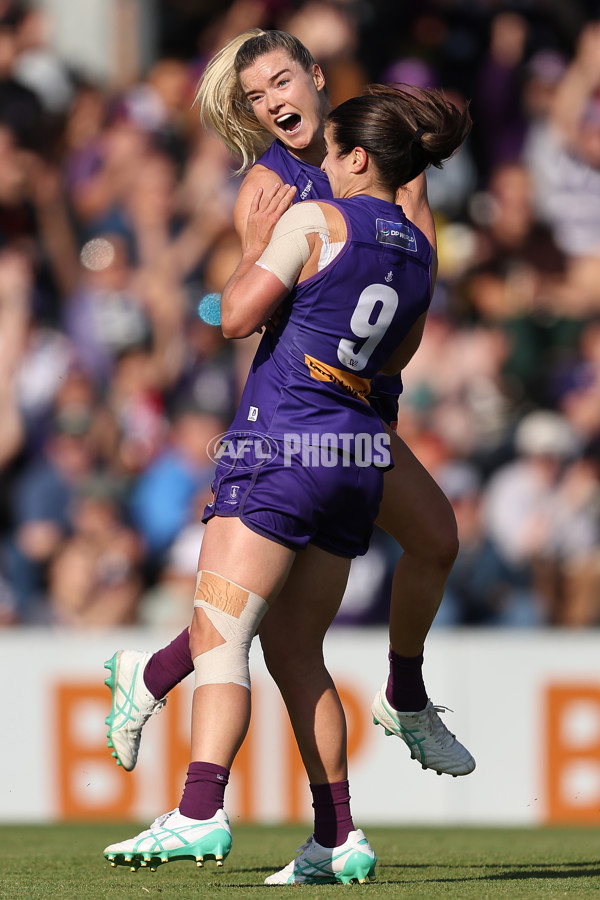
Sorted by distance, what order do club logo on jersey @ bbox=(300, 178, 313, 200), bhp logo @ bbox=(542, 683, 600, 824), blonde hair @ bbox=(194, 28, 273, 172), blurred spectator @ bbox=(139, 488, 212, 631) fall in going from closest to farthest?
1. club logo on jersey @ bbox=(300, 178, 313, 200)
2. blonde hair @ bbox=(194, 28, 273, 172)
3. bhp logo @ bbox=(542, 683, 600, 824)
4. blurred spectator @ bbox=(139, 488, 212, 631)

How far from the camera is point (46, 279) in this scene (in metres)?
9.54

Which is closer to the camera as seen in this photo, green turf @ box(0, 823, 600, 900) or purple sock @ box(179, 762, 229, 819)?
purple sock @ box(179, 762, 229, 819)

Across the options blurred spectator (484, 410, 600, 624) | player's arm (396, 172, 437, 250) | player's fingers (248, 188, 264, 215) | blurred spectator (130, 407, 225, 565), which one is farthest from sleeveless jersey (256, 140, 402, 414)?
blurred spectator (484, 410, 600, 624)

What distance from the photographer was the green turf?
4.00 metres

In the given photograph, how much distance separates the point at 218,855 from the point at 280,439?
1.10 metres

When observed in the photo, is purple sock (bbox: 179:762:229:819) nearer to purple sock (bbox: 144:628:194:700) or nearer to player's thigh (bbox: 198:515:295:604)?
player's thigh (bbox: 198:515:295:604)

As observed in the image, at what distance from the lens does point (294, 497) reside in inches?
153

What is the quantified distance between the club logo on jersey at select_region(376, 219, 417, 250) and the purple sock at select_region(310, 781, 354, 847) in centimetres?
160

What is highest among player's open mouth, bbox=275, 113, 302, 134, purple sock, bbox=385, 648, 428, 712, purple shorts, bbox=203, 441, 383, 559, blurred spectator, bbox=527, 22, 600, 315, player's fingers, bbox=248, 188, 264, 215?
blurred spectator, bbox=527, 22, 600, 315

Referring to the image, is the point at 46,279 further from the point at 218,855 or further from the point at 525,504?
the point at 218,855

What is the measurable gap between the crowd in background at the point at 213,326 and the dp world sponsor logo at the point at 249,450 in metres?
4.07

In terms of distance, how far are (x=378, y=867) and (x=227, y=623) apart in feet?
4.63

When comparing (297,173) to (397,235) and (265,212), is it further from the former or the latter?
(397,235)

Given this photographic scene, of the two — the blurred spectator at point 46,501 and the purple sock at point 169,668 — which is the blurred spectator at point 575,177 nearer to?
the blurred spectator at point 46,501
